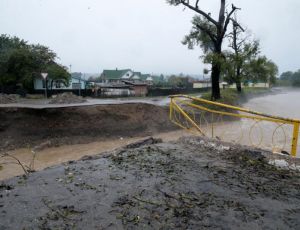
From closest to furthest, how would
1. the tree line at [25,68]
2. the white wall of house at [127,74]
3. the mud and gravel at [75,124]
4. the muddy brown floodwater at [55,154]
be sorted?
1. the muddy brown floodwater at [55,154]
2. the mud and gravel at [75,124]
3. the tree line at [25,68]
4. the white wall of house at [127,74]

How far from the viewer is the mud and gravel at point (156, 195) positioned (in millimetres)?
2762

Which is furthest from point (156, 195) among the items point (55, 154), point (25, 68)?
point (25, 68)

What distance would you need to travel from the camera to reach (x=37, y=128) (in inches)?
434

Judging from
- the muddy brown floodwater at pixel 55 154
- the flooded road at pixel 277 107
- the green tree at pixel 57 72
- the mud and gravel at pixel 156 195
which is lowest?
the muddy brown floodwater at pixel 55 154

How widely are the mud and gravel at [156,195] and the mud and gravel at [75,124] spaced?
6786 millimetres

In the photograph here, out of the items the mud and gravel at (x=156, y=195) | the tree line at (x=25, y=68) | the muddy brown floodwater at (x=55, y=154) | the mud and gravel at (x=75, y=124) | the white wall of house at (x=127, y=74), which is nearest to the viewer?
the mud and gravel at (x=156, y=195)

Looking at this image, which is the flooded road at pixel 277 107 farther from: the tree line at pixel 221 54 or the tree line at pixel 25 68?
the tree line at pixel 25 68

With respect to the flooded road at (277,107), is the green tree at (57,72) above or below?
above

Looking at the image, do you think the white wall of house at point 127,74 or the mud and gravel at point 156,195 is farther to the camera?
the white wall of house at point 127,74

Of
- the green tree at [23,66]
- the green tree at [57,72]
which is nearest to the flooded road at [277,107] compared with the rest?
the green tree at [57,72]

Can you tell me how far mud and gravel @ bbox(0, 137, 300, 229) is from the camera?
2.76 metres

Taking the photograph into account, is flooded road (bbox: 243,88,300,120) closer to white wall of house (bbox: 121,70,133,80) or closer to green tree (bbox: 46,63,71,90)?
green tree (bbox: 46,63,71,90)

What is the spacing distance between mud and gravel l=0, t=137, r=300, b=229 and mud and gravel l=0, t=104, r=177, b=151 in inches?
267

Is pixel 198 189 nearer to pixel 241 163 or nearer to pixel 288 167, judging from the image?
pixel 241 163
